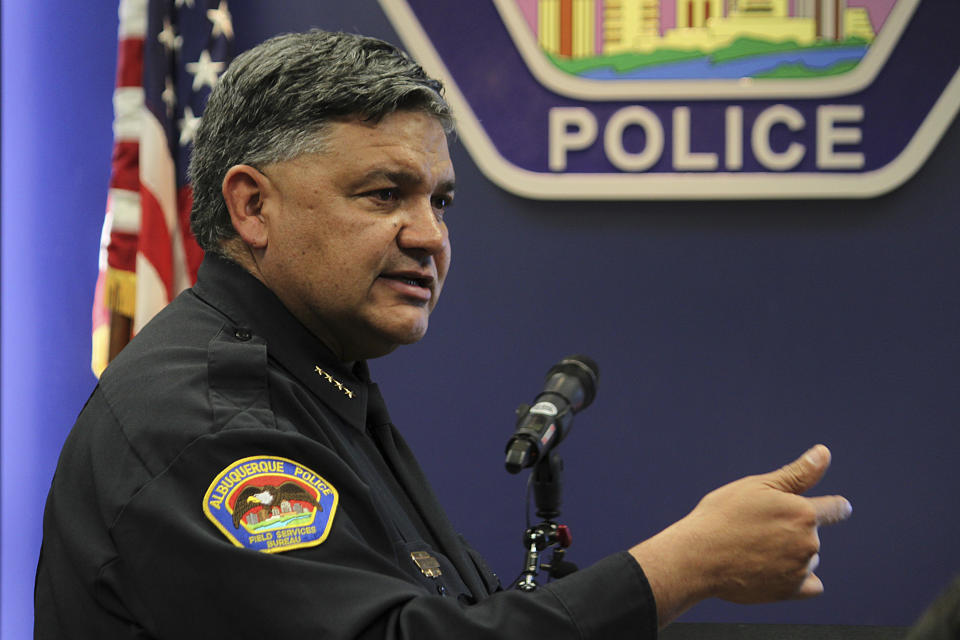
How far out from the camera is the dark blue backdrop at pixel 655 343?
2740mm

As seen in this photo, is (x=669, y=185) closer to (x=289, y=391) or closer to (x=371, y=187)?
(x=371, y=187)

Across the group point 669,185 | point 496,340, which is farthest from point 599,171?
point 496,340

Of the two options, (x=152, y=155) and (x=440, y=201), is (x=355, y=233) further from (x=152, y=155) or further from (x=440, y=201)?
(x=152, y=155)

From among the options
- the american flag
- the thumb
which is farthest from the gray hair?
the american flag

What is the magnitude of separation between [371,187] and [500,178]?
1.53 metres

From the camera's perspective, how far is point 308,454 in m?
Result: 1.02

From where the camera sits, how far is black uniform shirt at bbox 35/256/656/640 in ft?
3.07

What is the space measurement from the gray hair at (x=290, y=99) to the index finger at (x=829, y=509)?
688 mm

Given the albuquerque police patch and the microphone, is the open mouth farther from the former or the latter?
the albuquerque police patch

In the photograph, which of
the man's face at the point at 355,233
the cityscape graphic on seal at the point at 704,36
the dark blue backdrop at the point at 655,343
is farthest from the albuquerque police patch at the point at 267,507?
the cityscape graphic on seal at the point at 704,36

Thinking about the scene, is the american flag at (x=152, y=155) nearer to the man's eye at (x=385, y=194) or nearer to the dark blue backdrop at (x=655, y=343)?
the dark blue backdrop at (x=655, y=343)

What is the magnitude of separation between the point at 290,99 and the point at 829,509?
2.56 ft

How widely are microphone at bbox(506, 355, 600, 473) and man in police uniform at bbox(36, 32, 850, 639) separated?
0.17 metres

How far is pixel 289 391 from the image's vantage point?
3.69 ft
